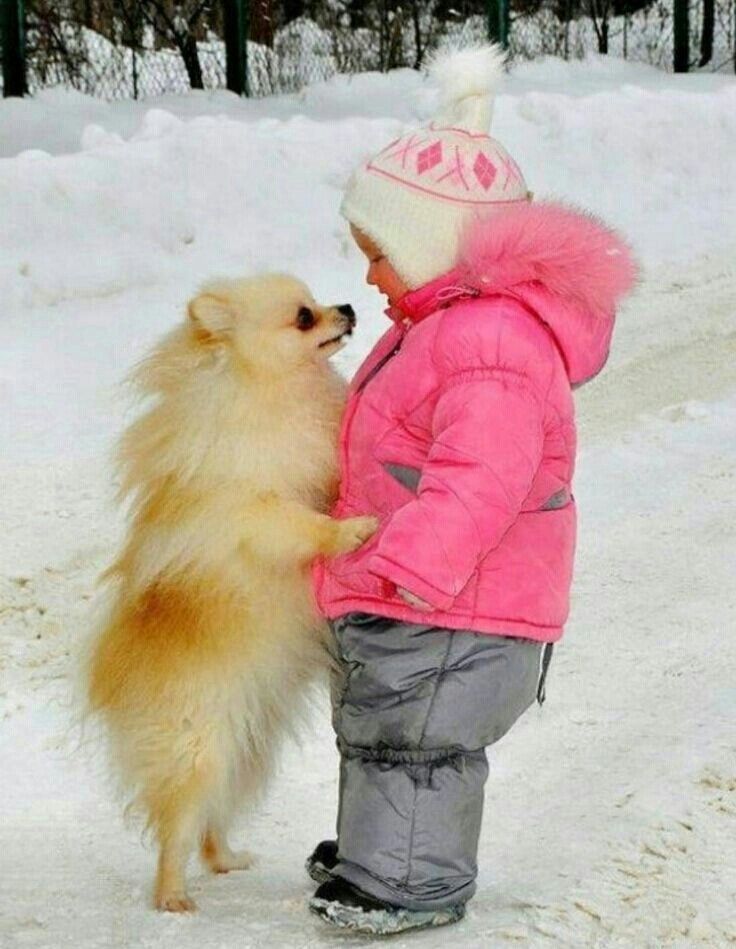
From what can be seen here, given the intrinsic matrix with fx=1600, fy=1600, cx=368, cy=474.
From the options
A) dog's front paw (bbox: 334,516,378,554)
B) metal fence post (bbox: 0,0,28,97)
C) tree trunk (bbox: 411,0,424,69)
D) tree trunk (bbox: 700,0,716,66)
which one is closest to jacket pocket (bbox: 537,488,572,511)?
dog's front paw (bbox: 334,516,378,554)

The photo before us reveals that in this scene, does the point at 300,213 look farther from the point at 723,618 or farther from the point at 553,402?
the point at 553,402

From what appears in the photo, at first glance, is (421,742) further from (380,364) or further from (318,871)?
(380,364)

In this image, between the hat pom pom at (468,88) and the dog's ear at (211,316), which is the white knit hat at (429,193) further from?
the dog's ear at (211,316)

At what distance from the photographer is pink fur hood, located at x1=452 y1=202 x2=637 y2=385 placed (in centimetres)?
291

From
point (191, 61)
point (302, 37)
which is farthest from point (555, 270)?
point (302, 37)

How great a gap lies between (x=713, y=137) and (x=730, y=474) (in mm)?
4759

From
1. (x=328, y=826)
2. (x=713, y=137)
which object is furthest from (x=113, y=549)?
(x=713, y=137)

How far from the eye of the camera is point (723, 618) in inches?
190

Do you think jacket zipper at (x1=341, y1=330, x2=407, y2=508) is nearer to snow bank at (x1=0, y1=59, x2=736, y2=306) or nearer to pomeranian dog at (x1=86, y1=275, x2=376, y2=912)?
pomeranian dog at (x1=86, y1=275, x2=376, y2=912)

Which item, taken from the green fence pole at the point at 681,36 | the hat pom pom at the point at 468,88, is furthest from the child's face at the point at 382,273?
the green fence pole at the point at 681,36

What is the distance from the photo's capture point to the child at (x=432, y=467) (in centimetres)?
290

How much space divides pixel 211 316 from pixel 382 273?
1.18ft

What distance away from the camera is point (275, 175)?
27.8 ft

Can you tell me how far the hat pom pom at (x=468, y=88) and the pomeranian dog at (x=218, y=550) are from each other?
465 mm
